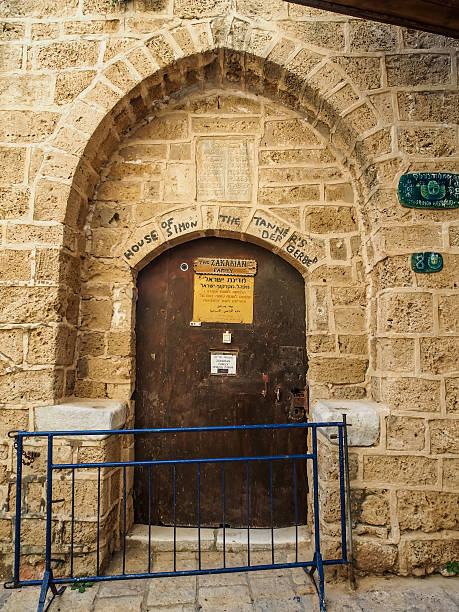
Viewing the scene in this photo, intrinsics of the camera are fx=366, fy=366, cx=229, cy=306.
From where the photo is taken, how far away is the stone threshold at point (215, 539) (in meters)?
2.71

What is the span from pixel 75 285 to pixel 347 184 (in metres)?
2.29

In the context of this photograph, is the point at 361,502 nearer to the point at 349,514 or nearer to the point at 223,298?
the point at 349,514

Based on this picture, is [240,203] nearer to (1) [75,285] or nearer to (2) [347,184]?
(2) [347,184]

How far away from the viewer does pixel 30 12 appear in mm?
2797

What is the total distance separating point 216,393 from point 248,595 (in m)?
1.29

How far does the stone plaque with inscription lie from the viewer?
2.94m

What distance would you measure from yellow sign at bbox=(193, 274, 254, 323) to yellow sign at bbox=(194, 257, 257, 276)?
1.3 inches

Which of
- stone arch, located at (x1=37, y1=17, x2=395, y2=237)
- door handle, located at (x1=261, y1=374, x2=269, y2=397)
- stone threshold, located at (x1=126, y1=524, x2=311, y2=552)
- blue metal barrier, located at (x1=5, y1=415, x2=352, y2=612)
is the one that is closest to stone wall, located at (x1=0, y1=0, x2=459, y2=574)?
stone arch, located at (x1=37, y1=17, x2=395, y2=237)

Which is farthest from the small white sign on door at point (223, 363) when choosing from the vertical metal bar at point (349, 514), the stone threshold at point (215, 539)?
the stone threshold at point (215, 539)

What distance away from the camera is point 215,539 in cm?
275

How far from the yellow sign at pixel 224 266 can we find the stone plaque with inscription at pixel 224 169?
49 centimetres

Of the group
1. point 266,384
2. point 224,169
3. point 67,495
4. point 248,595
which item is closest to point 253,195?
point 224,169

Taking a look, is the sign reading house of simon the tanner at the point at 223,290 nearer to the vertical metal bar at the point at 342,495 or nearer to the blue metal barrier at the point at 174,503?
the blue metal barrier at the point at 174,503

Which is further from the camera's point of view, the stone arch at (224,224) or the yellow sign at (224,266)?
the yellow sign at (224,266)
